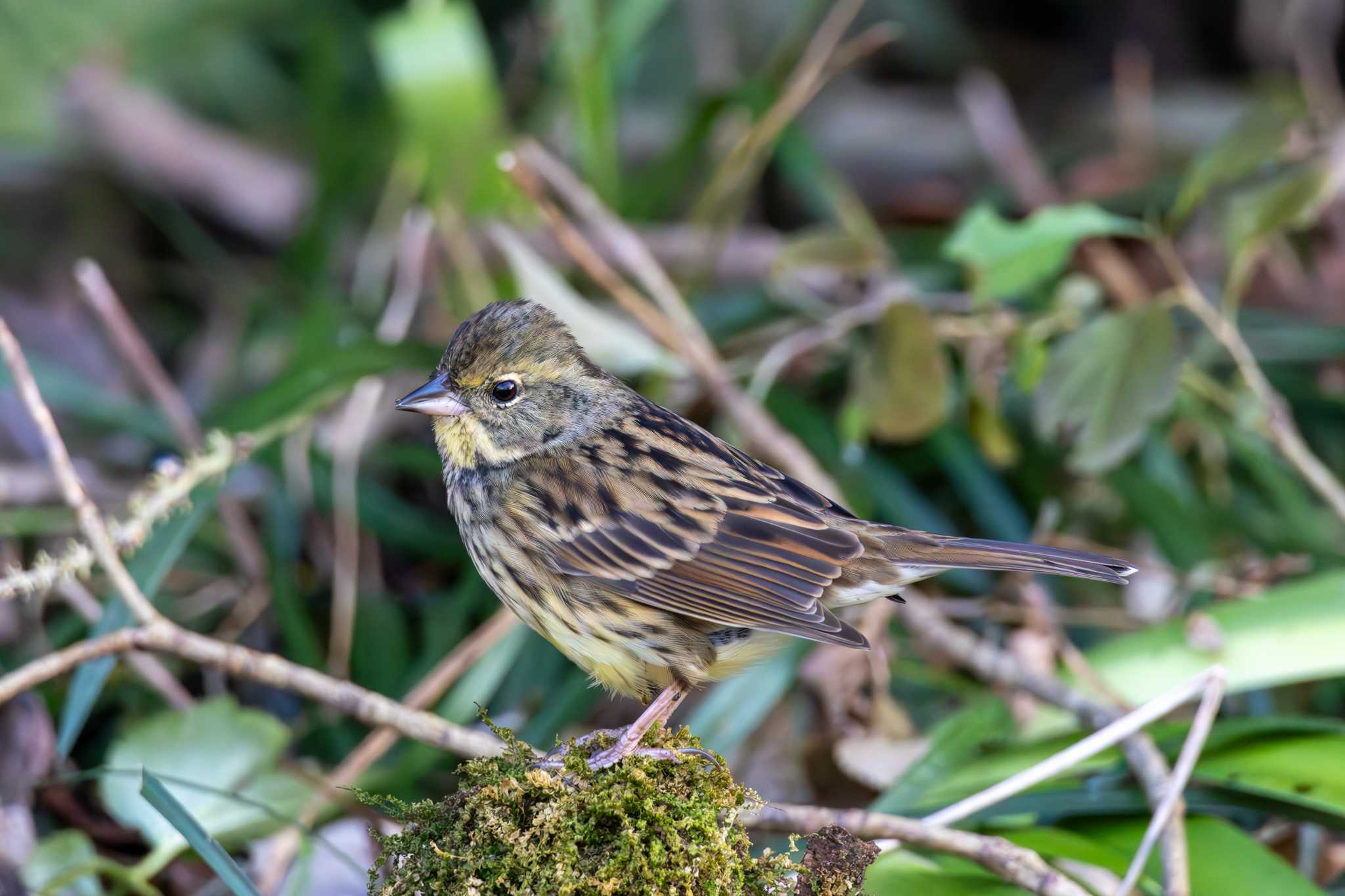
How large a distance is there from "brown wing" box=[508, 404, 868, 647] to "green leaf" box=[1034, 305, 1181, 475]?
0.86 m

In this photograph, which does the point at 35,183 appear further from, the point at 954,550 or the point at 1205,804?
the point at 1205,804

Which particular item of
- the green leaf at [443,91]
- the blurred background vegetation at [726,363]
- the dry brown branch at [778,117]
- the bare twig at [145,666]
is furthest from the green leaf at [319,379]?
the dry brown branch at [778,117]

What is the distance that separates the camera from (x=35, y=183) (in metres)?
5.47

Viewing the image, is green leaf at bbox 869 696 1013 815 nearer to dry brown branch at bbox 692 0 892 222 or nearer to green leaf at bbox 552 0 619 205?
dry brown branch at bbox 692 0 892 222

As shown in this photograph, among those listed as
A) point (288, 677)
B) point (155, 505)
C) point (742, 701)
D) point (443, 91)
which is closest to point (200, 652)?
point (288, 677)

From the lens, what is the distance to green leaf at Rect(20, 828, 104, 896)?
2467mm

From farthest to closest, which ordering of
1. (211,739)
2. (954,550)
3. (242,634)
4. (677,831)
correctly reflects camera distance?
(242,634), (211,739), (954,550), (677,831)

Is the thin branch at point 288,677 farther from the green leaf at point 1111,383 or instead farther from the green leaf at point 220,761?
the green leaf at point 1111,383

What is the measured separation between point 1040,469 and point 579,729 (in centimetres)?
167

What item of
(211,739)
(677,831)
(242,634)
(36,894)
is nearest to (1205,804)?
(677,831)

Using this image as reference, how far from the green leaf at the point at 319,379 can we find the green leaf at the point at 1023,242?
4.67ft

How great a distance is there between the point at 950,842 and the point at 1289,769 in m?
0.80

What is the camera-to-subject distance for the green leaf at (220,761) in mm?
2688

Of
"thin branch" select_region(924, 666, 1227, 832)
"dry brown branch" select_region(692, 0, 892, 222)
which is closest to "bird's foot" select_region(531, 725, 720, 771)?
"thin branch" select_region(924, 666, 1227, 832)
